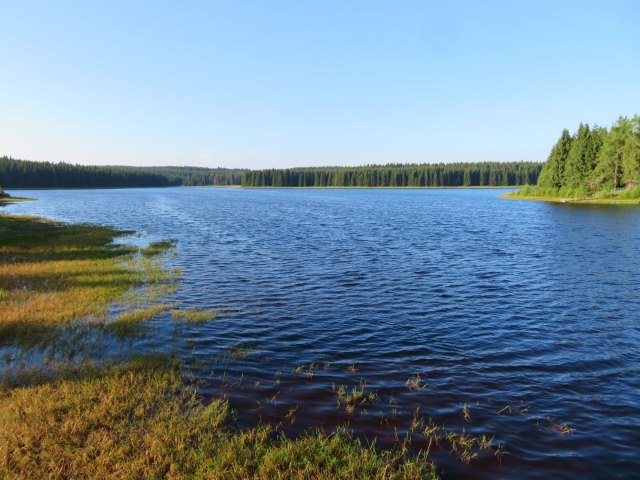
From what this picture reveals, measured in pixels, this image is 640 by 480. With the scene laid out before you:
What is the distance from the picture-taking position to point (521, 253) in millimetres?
36094

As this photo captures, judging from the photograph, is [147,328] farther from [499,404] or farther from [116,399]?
[499,404]

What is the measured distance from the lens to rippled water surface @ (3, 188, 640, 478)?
33.2 ft

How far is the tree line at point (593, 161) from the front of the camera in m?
87.3

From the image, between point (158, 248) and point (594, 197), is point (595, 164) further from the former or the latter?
point (158, 248)

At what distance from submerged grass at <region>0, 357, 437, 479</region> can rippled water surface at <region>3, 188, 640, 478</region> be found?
0.91 m

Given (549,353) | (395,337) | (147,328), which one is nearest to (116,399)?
(147,328)

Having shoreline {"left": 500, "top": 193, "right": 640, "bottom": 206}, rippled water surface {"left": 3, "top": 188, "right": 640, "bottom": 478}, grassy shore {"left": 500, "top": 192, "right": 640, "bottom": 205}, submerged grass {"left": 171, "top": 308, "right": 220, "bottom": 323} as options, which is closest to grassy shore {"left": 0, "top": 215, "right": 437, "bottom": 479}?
rippled water surface {"left": 3, "top": 188, "right": 640, "bottom": 478}

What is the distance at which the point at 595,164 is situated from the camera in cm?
9762

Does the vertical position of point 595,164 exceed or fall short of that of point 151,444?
it exceeds it

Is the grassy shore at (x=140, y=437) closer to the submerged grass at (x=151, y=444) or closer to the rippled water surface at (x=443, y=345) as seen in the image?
the submerged grass at (x=151, y=444)

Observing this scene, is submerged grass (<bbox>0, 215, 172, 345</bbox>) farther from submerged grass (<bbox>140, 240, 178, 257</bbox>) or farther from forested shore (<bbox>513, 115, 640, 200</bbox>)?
forested shore (<bbox>513, 115, 640, 200</bbox>)

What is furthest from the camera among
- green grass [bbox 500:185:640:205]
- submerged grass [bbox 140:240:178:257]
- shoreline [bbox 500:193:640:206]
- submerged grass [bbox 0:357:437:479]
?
green grass [bbox 500:185:640:205]

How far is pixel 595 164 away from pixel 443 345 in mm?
104183

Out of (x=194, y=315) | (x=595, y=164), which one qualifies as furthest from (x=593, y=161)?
(x=194, y=315)
